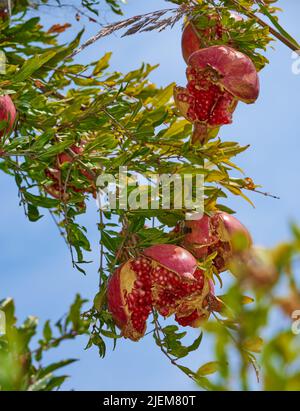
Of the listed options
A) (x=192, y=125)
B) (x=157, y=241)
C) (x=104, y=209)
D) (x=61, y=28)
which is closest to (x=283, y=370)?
(x=157, y=241)

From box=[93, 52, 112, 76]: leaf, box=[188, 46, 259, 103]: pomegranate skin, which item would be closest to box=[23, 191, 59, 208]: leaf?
box=[188, 46, 259, 103]: pomegranate skin

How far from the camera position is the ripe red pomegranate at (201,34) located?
2793 mm

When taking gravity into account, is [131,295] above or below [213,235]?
below

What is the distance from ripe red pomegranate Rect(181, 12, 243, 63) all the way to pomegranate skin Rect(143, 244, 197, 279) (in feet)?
3.14

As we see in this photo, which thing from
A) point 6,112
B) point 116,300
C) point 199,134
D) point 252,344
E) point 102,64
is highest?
point 102,64

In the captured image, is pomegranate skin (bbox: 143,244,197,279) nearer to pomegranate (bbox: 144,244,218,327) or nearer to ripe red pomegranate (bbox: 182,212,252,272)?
pomegranate (bbox: 144,244,218,327)

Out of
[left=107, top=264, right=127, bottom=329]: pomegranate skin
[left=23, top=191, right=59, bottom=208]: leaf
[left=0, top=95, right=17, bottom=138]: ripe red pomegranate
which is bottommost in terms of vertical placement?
[left=107, top=264, right=127, bottom=329]: pomegranate skin

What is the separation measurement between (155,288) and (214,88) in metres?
0.84

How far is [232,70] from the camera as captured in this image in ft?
8.24

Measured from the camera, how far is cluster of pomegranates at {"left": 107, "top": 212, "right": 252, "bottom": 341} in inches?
87.3

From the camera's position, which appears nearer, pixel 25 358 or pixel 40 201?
pixel 25 358

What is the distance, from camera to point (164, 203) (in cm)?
254

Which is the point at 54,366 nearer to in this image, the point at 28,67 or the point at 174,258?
the point at 174,258

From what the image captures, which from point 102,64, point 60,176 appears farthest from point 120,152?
point 102,64
